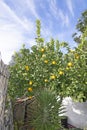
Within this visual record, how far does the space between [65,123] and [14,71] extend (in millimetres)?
5430

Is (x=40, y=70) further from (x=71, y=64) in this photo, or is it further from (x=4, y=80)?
(x=4, y=80)

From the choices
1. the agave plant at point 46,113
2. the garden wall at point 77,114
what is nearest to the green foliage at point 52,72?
the agave plant at point 46,113

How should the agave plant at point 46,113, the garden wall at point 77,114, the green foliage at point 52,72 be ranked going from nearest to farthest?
the agave plant at point 46,113, the green foliage at point 52,72, the garden wall at point 77,114

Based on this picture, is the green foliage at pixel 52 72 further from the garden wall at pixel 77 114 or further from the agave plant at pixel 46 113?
the garden wall at pixel 77 114

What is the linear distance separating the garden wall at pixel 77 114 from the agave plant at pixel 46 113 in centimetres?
550

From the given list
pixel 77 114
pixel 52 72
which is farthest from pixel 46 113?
pixel 77 114

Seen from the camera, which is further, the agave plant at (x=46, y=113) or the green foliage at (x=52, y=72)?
the green foliage at (x=52, y=72)

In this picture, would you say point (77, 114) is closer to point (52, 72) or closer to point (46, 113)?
point (52, 72)

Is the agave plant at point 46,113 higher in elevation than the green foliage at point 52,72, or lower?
lower

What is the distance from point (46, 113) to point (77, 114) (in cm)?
622

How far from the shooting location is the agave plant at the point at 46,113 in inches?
299

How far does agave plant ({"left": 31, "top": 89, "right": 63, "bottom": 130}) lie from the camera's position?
758cm

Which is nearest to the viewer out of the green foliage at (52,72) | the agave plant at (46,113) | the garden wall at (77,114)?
the agave plant at (46,113)

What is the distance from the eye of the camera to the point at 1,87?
5000mm
